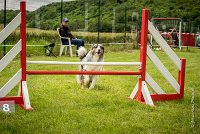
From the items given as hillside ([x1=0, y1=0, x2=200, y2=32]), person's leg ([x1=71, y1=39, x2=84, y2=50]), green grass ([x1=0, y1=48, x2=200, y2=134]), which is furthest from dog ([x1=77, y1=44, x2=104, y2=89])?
hillside ([x1=0, y1=0, x2=200, y2=32])

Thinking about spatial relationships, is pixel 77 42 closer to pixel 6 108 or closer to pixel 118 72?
pixel 118 72

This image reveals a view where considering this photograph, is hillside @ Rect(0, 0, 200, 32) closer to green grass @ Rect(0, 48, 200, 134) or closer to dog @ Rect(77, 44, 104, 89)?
dog @ Rect(77, 44, 104, 89)

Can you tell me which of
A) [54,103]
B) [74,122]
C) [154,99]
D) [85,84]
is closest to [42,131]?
[74,122]

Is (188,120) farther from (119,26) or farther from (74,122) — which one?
(119,26)

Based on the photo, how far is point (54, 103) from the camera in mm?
6520

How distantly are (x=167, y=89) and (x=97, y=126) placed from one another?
3.85 meters

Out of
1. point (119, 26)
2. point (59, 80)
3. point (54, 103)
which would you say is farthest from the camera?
point (119, 26)

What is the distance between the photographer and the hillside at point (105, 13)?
71.1 feet

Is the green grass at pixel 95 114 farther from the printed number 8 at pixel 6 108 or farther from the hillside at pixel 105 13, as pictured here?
the hillside at pixel 105 13

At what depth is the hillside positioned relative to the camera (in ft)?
71.1

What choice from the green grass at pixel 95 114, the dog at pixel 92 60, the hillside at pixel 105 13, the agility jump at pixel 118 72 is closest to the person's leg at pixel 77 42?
the hillside at pixel 105 13

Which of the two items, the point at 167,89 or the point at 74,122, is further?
the point at 167,89

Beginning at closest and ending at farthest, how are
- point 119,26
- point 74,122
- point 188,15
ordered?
point 74,122 → point 119,26 → point 188,15

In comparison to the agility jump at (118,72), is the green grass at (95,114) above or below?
below
